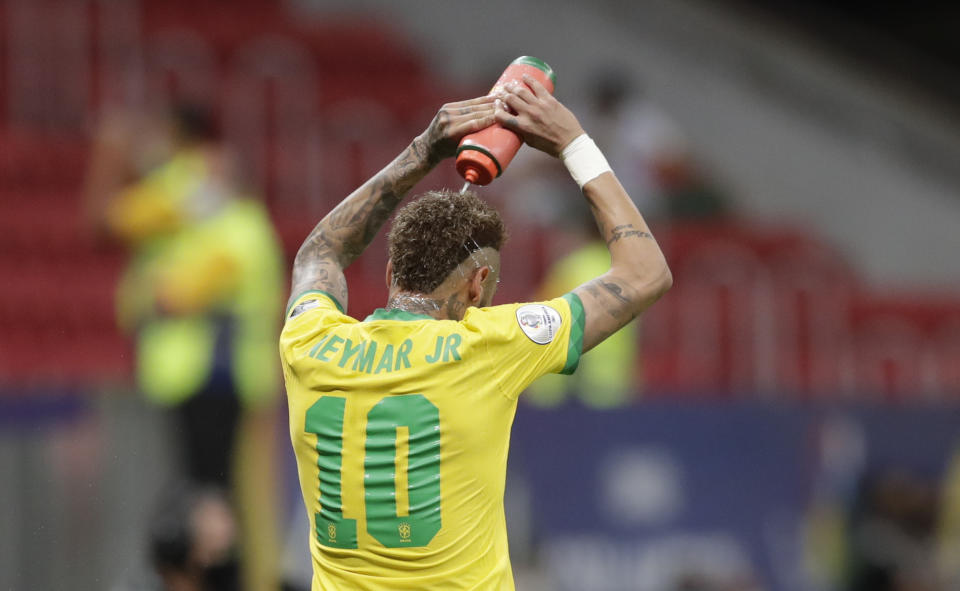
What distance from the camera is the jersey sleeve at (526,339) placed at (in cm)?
314

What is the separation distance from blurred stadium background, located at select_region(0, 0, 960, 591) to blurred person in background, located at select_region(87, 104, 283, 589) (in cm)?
19

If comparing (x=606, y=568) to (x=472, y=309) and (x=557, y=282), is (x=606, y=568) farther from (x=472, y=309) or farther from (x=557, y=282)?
(x=472, y=309)

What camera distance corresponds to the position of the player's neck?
10.6 ft

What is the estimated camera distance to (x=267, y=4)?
11844mm

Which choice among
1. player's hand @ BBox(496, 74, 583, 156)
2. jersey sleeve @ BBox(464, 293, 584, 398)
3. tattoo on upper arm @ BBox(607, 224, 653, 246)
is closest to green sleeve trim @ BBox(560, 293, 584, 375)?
jersey sleeve @ BBox(464, 293, 584, 398)

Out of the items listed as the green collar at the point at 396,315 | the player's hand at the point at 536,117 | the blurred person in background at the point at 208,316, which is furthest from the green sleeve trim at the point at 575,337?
the blurred person in background at the point at 208,316

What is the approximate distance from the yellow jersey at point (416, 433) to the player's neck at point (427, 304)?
1.7 inches

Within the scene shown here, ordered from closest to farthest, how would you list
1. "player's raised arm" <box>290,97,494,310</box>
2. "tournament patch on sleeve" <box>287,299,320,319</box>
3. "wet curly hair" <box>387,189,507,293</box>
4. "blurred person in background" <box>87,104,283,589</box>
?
"wet curly hair" <box>387,189,507,293</box>, "tournament patch on sleeve" <box>287,299,320,319</box>, "player's raised arm" <box>290,97,494,310</box>, "blurred person in background" <box>87,104,283,589</box>

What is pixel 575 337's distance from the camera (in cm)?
322

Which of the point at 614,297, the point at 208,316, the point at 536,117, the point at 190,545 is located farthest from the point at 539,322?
the point at 208,316

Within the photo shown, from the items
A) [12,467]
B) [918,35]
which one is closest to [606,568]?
[12,467]

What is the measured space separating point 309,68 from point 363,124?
2.80ft

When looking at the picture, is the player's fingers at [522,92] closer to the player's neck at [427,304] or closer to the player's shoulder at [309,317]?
the player's neck at [427,304]

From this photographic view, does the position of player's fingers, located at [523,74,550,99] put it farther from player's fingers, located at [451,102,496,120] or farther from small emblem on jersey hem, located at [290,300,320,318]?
small emblem on jersey hem, located at [290,300,320,318]
